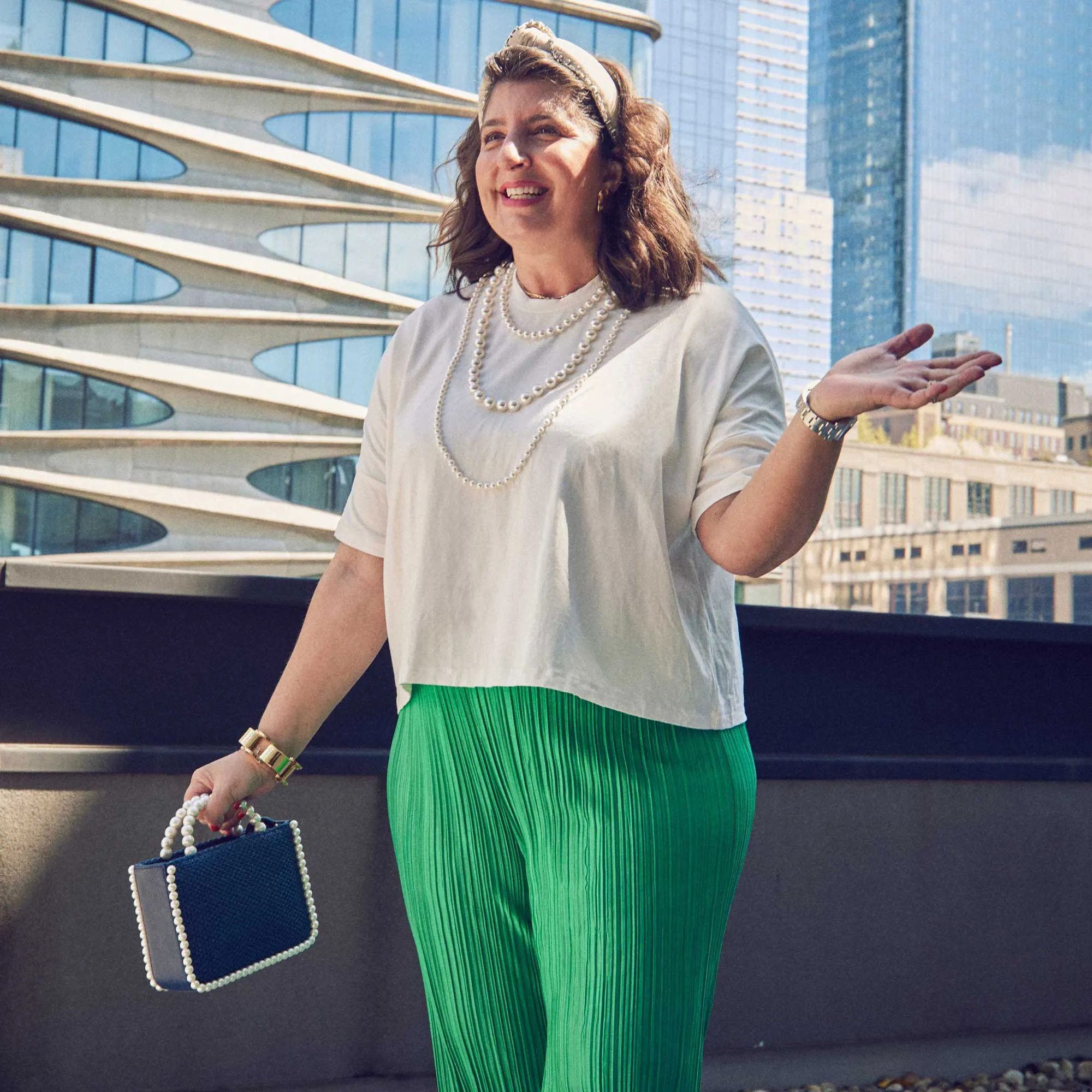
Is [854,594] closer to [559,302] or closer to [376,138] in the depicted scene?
[559,302]

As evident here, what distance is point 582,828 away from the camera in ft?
4.18

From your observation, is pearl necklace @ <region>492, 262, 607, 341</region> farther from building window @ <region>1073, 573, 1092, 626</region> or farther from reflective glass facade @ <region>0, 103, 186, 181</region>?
reflective glass facade @ <region>0, 103, 186, 181</region>

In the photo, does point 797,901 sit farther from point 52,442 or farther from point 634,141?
point 52,442

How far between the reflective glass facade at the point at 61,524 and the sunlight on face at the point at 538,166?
33.6m

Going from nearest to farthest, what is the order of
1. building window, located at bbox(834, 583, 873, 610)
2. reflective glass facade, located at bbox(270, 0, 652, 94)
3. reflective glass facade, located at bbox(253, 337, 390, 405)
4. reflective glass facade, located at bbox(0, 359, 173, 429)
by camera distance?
building window, located at bbox(834, 583, 873, 610) → reflective glass facade, located at bbox(0, 359, 173, 429) → reflective glass facade, located at bbox(253, 337, 390, 405) → reflective glass facade, located at bbox(270, 0, 652, 94)

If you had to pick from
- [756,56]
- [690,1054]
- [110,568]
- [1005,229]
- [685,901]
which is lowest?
[690,1054]

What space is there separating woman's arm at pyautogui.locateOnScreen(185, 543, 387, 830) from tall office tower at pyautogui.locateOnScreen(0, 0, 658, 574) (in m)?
33.3

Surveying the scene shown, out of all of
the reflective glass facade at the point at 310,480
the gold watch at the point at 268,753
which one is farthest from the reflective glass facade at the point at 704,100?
the reflective glass facade at the point at 310,480

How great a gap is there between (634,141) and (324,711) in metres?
0.74

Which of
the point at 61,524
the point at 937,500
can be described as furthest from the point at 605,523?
the point at 61,524

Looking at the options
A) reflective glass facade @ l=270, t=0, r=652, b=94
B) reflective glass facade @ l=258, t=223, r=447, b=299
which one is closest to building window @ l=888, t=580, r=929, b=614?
reflective glass facade @ l=258, t=223, r=447, b=299

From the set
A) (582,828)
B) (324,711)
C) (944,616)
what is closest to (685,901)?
(582,828)

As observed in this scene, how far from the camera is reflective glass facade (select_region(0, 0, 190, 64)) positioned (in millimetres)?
35531

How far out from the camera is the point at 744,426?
4.17 feet
